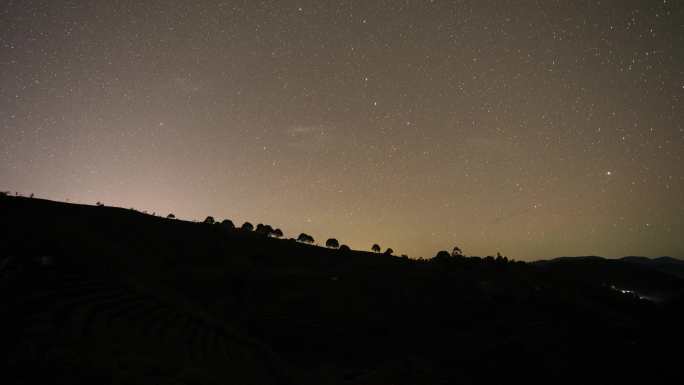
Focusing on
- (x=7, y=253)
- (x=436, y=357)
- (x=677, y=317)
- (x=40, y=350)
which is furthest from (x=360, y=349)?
(x=677, y=317)

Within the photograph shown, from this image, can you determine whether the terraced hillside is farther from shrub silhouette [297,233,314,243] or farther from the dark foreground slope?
shrub silhouette [297,233,314,243]

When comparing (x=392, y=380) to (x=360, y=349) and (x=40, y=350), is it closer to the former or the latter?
(x=360, y=349)

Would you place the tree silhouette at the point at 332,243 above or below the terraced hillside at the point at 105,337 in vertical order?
above

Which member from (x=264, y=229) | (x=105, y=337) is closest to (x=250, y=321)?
A: (x=105, y=337)

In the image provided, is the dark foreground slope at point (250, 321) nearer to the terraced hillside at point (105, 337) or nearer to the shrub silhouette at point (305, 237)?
the terraced hillside at point (105, 337)

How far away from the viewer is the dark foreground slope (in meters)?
11.7

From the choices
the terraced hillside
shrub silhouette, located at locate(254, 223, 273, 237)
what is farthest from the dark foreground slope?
shrub silhouette, located at locate(254, 223, 273, 237)

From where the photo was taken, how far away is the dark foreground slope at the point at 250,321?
11.7 m

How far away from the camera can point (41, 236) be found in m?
23.5

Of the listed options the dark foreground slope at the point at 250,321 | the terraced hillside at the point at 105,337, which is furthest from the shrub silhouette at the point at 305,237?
the terraced hillside at the point at 105,337

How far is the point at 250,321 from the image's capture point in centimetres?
2323

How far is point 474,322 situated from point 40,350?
97.3 ft

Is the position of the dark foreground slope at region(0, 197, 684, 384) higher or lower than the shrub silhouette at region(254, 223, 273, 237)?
lower

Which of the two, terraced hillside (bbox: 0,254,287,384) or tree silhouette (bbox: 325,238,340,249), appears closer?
terraced hillside (bbox: 0,254,287,384)
